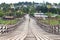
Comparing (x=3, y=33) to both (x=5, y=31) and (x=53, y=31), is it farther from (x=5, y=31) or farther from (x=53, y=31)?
(x=53, y=31)

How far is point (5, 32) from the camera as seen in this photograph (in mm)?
31953

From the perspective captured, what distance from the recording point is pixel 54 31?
32438mm

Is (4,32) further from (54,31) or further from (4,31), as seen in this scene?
(54,31)

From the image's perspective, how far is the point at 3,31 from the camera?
103 ft

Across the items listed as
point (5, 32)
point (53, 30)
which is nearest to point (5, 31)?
point (5, 32)

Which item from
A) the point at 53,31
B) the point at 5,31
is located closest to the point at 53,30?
the point at 53,31

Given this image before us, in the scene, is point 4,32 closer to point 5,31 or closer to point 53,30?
point 5,31

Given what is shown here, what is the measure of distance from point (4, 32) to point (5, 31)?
0.40 meters

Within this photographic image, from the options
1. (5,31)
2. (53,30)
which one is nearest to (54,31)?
(53,30)

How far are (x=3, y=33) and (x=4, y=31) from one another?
16.1 inches

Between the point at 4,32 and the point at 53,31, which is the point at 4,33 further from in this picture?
the point at 53,31

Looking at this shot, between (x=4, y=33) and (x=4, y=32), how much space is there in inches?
7.9

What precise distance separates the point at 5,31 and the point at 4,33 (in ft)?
1.92

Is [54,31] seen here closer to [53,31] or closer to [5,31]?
[53,31]
